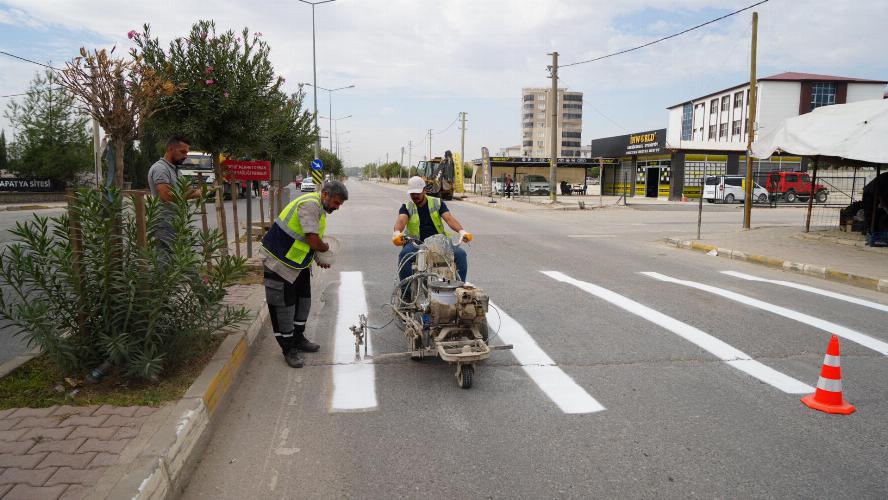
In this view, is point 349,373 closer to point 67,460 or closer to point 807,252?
point 67,460

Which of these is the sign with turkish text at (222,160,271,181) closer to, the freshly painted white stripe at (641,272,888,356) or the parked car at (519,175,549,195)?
the freshly painted white stripe at (641,272,888,356)

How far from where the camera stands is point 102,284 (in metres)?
4.12

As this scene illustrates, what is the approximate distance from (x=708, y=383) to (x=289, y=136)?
13383 millimetres

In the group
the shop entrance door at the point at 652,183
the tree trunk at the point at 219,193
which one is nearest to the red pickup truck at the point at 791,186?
the shop entrance door at the point at 652,183

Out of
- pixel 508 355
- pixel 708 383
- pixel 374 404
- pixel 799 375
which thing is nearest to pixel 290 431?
pixel 374 404

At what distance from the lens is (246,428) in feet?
13.6

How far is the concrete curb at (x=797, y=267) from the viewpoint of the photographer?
31.9 feet

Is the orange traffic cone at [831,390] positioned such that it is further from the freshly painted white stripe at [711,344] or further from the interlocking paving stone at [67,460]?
the interlocking paving stone at [67,460]

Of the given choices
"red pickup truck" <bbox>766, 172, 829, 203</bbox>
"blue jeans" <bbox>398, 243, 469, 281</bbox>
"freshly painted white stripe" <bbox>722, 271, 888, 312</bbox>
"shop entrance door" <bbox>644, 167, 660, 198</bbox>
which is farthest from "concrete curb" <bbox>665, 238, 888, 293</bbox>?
"shop entrance door" <bbox>644, 167, 660, 198</bbox>

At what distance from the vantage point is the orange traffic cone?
449 centimetres

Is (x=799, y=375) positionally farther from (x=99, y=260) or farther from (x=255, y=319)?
(x=99, y=260)

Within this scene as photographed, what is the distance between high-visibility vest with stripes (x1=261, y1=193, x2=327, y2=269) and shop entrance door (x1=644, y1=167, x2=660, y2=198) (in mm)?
43084

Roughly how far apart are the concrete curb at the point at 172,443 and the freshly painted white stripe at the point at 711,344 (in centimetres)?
438

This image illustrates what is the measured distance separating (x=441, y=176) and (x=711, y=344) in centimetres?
2979
